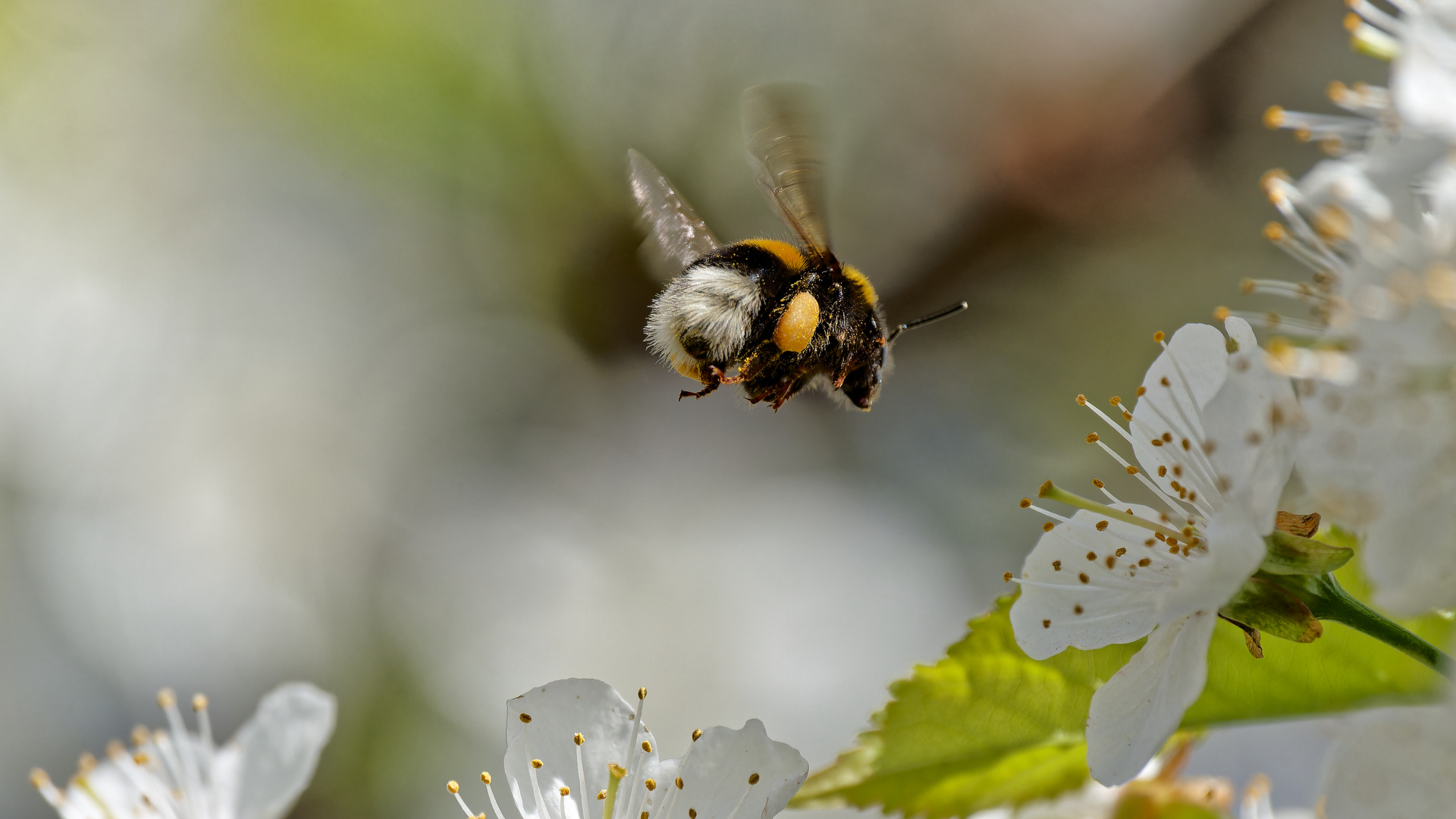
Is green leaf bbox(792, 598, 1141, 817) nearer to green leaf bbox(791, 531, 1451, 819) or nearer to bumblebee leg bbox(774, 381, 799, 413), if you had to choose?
green leaf bbox(791, 531, 1451, 819)

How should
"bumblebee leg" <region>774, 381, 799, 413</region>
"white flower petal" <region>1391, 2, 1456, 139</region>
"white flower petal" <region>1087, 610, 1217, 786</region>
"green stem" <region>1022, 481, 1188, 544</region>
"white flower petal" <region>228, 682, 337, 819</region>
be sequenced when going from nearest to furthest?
1. "white flower petal" <region>1391, 2, 1456, 139</region>
2. "white flower petal" <region>1087, 610, 1217, 786</region>
3. "green stem" <region>1022, 481, 1188, 544</region>
4. "white flower petal" <region>228, 682, 337, 819</region>
5. "bumblebee leg" <region>774, 381, 799, 413</region>

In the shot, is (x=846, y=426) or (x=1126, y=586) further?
(x=846, y=426)

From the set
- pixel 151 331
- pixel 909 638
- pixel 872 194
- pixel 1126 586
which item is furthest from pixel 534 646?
pixel 1126 586

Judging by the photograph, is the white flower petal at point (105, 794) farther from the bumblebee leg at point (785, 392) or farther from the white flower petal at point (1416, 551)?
the white flower petal at point (1416, 551)

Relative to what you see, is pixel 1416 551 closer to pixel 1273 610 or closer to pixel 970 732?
pixel 1273 610

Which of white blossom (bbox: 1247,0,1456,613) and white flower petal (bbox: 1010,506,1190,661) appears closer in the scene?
white blossom (bbox: 1247,0,1456,613)

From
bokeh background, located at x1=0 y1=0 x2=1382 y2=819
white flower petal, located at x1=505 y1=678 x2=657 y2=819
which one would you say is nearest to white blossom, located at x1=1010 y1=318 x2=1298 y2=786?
white flower petal, located at x1=505 y1=678 x2=657 y2=819

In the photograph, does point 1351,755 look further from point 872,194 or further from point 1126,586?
point 872,194

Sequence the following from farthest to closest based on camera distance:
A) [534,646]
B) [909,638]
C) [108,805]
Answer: [909,638] → [534,646] → [108,805]
